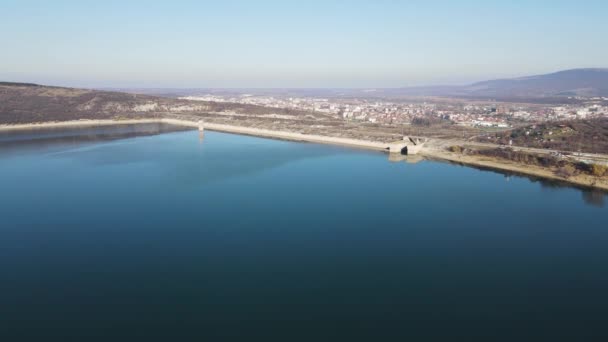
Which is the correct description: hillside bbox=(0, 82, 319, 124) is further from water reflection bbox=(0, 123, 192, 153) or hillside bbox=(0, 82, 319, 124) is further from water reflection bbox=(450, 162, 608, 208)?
water reflection bbox=(450, 162, 608, 208)

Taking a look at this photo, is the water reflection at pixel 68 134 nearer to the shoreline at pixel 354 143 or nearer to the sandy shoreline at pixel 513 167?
the shoreline at pixel 354 143

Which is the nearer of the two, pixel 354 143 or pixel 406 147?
pixel 406 147

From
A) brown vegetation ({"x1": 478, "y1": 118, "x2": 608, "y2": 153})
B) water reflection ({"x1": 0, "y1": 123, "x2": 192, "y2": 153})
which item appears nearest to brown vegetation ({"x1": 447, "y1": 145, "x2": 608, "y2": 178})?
brown vegetation ({"x1": 478, "y1": 118, "x2": 608, "y2": 153})

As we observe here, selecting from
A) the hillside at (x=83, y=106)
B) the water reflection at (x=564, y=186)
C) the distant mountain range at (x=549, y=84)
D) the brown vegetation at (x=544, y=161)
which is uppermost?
the distant mountain range at (x=549, y=84)

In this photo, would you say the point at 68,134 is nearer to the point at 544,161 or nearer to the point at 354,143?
the point at 354,143

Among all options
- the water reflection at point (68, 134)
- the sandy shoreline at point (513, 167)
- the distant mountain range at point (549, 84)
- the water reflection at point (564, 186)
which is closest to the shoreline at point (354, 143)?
the sandy shoreline at point (513, 167)

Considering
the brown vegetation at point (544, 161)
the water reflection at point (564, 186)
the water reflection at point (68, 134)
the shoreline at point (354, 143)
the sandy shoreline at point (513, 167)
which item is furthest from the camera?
the water reflection at point (68, 134)

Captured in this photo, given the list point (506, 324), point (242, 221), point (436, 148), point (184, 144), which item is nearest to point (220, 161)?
point (184, 144)

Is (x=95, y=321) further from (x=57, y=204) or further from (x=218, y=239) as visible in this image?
(x=57, y=204)

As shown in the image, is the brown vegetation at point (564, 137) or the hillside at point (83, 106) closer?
the brown vegetation at point (564, 137)

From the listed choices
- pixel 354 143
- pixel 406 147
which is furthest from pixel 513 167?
pixel 354 143
